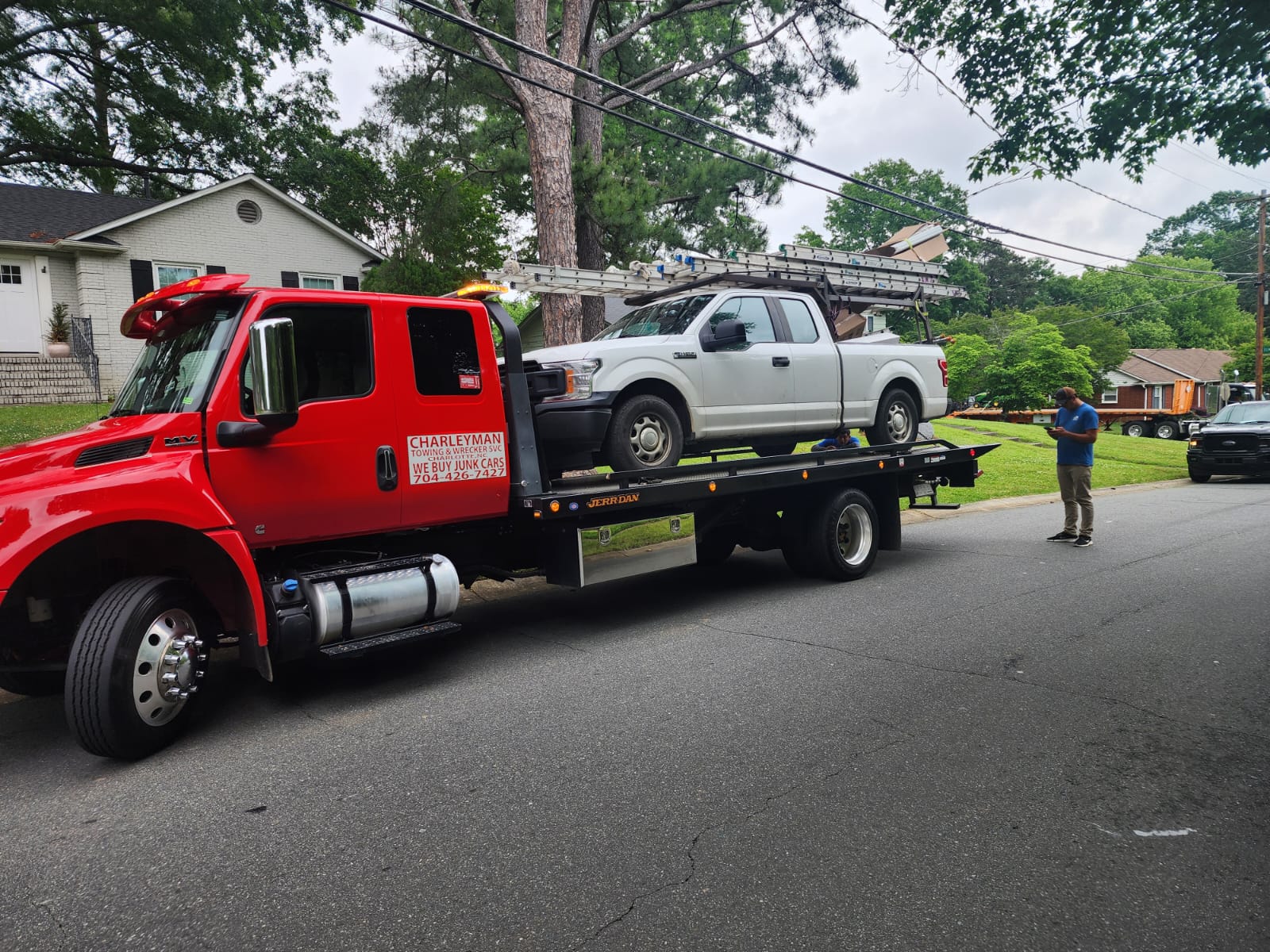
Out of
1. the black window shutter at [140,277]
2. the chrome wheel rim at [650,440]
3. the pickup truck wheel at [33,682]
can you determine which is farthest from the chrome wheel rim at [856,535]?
the black window shutter at [140,277]

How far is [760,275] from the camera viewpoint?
8.02 metres

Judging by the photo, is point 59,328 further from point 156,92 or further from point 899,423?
point 899,423

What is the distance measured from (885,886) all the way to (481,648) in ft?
12.0

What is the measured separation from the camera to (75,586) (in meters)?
4.29

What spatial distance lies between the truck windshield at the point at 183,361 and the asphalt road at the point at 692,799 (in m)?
1.80

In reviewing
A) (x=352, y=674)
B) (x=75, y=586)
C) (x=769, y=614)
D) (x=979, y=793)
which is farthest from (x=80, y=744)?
(x=769, y=614)

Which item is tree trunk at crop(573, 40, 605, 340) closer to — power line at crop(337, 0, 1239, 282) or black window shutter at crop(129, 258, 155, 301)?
power line at crop(337, 0, 1239, 282)

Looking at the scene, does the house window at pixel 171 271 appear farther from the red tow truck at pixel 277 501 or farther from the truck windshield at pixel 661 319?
the red tow truck at pixel 277 501

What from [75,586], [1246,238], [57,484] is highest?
[1246,238]

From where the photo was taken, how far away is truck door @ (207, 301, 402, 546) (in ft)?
14.7

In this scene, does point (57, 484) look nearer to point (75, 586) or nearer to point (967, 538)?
point (75, 586)

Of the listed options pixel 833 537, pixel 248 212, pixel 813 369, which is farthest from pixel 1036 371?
pixel 833 537

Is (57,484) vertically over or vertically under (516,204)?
under

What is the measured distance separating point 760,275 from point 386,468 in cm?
452
